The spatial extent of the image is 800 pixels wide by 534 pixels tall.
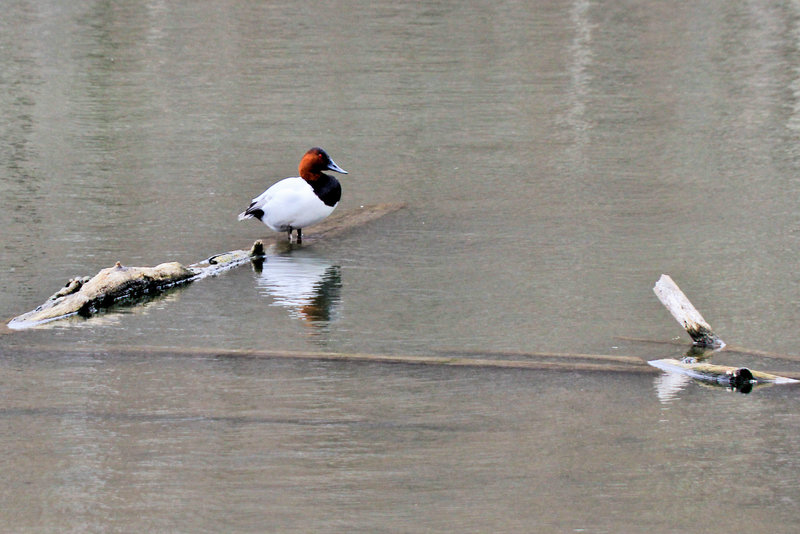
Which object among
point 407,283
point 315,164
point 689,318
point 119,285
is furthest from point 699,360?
point 315,164

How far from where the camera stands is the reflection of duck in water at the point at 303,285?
25.1ft

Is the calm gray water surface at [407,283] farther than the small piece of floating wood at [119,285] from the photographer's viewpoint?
No

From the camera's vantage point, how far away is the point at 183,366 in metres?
6.51

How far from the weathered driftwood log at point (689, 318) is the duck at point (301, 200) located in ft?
9.98

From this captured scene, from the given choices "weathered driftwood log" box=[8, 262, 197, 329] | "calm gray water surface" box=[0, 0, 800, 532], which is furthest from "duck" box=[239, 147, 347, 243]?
"weathered driftwood log" box=[8, 262, 197, 329]

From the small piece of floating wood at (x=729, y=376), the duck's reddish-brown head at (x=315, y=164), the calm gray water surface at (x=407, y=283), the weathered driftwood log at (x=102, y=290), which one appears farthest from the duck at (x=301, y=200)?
the small piece of floating wood at (x=729, y=376)

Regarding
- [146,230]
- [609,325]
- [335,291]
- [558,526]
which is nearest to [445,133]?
[146,230]

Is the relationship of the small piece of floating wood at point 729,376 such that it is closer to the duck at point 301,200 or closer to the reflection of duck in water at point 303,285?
the reflection of duck in water at point 303,285

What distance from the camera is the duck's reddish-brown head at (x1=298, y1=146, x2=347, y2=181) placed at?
936cm

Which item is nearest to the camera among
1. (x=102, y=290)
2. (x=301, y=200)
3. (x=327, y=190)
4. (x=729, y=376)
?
(x=729, y=376)

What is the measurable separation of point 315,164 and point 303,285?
1413 millimetres

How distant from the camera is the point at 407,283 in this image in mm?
8172

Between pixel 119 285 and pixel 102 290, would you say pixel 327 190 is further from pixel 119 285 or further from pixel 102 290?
pixel 102 290

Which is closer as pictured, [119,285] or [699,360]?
[699,360]
